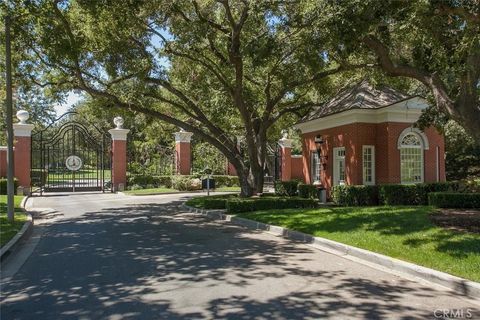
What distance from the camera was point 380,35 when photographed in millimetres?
12961

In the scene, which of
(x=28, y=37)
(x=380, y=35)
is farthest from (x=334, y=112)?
(x=28, y=37)

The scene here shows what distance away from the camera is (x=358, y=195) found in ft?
62.8

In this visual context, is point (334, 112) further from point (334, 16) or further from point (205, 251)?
point (205, 251)

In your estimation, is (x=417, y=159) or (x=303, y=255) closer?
(x=303, y=255)

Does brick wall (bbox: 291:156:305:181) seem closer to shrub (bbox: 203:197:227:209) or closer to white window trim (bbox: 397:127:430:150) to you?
white window trim (bbox: 397:127:430:150)

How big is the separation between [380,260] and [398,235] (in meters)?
1.57

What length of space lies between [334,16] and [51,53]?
10146 millimetres

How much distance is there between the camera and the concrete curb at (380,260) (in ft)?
21.4

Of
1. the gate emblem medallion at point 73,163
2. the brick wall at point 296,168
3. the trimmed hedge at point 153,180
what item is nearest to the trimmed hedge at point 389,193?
the trimmed hedge at point 153,180

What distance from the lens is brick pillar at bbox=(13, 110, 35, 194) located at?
87.3ft

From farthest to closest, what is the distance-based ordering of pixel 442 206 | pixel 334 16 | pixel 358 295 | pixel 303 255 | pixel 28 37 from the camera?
pixel 28 37
pixel 442 206
pixel 334 16
pixel 303 255
pixel 358 295

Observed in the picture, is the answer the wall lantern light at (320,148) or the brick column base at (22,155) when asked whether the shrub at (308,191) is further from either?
the brick column base at (22,155)

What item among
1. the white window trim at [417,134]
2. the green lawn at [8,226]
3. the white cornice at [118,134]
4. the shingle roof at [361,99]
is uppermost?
the shingle roof at [361,99]

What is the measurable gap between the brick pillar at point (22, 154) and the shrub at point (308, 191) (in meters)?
15.2
